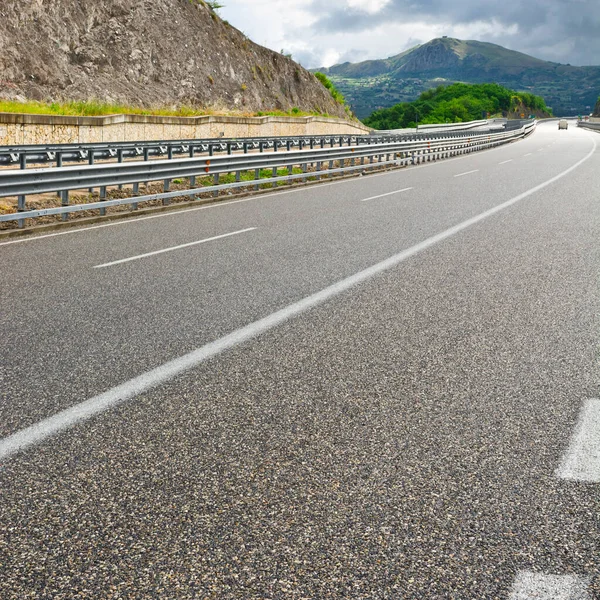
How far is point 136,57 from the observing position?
160 ft

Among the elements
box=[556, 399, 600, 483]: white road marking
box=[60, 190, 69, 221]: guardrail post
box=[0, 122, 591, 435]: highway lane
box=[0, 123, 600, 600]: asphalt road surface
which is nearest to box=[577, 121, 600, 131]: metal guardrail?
box=[0, 122, 591, 435]: highway lane

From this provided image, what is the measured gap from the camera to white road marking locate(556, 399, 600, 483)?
3.48 meters

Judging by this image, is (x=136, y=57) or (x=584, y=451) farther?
(x=136, y=57)

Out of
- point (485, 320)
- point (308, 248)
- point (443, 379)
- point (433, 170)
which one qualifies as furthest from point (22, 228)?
point (433, 170)

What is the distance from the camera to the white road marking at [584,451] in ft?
11.4

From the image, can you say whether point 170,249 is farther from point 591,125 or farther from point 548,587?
point 591,125

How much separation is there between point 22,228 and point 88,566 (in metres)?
9.79

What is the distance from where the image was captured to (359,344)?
5.61m

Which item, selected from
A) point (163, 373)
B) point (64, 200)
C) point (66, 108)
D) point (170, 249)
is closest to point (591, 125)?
point (66, 108)

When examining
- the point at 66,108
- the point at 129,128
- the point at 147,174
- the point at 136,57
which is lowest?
the point at 147,174

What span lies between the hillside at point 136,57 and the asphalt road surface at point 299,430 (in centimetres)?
3368

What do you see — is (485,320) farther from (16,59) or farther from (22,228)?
(16,59)

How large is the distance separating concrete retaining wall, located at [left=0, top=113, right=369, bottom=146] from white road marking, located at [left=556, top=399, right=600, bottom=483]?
24731 mm

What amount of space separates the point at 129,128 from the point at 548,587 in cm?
3442
